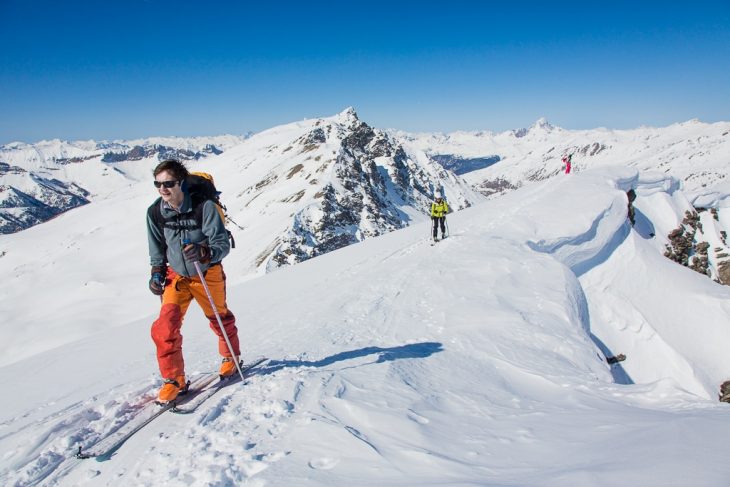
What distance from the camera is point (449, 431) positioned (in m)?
4.20

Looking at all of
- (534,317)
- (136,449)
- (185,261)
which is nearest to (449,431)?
(136,449)

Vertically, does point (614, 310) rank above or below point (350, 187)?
below

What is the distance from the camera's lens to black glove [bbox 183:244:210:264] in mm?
4727

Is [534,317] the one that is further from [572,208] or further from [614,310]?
[572,208]

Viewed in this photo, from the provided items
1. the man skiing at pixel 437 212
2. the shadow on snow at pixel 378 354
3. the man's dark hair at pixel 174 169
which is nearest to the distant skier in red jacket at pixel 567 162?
the man skiing at pixel 437 212

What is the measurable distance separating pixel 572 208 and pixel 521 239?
503 centimetres

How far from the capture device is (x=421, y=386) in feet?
18.2

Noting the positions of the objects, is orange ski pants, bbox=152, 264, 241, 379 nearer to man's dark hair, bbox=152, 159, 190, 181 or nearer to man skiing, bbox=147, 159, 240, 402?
man skiing, bbox=147, 159, 240, 402

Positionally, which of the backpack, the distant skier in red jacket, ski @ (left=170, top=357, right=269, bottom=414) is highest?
the distant skier in red jacket

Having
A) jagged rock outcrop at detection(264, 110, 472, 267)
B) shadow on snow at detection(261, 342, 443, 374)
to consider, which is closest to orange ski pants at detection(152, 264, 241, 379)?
shadow on snow at detection(261, 342, 443, 374)

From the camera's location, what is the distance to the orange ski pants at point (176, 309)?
16.3 ft

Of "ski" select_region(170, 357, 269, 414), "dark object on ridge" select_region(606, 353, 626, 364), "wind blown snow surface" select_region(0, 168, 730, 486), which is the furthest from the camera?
"dark object on ridge" select_region(606, 353, 626, 364)

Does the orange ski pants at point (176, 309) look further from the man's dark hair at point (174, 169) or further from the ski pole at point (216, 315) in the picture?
the man's dark hair at point (174, 169)

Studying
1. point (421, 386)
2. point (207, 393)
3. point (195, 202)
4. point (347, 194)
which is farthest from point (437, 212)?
point (347, 194)
